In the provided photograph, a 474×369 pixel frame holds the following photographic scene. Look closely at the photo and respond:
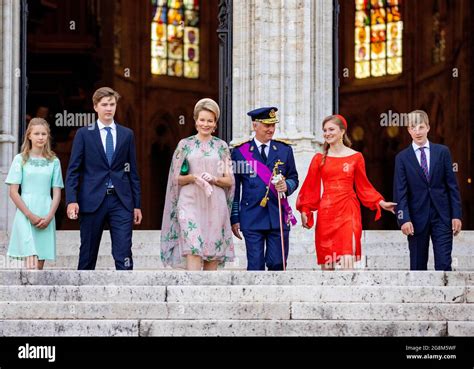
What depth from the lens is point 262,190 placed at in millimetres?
11672

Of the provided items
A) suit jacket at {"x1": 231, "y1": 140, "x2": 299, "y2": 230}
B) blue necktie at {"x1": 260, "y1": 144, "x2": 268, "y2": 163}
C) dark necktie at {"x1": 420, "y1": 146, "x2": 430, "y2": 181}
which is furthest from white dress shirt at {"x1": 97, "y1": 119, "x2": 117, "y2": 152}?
dark necktie at {"x1": 420, "y1": 146, "x2": 430, "y2": 181}

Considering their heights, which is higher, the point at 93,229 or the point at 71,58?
the point at 71,58

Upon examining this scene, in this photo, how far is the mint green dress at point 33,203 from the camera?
38.8 ft

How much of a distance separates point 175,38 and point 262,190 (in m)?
18.8

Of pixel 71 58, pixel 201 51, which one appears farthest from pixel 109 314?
pixel 201 51

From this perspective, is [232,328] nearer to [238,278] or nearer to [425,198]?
[238,278]

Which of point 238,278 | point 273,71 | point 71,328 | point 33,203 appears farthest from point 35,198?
point 273,71

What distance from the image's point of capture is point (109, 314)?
996 cm

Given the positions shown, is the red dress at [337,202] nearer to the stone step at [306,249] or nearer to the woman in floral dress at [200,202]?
the woman in floral dress at [200,202]

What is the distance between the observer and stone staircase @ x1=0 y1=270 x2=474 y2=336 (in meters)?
9.66

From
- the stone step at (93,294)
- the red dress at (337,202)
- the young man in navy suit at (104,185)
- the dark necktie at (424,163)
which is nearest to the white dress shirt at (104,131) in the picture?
the young man in navy suit at (104,185)

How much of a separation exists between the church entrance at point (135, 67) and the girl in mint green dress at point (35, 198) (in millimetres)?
12211
